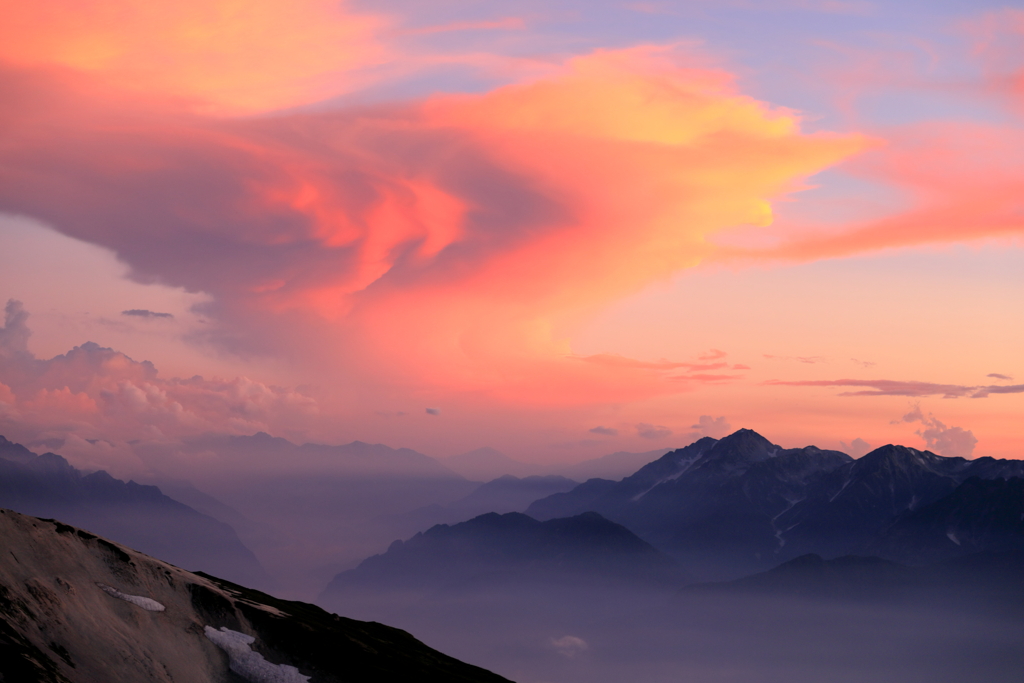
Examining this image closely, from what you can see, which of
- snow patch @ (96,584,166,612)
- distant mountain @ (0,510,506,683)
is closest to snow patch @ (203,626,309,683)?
distant mountain @ (0,510,506,683)

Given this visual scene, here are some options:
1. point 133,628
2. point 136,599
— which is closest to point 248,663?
point 133,628

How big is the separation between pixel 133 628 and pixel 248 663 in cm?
1841

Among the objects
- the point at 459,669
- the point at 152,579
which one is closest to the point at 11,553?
the point at 152,579

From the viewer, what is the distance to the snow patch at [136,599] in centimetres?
12162

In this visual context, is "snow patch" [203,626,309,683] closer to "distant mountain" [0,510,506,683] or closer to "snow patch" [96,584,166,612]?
"distant mountain" [0,510,506,683]

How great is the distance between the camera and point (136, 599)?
124 metres

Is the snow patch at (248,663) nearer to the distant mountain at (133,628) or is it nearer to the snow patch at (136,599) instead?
the distant mountain at (133,628)

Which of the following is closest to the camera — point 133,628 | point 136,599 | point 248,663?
point 133,628

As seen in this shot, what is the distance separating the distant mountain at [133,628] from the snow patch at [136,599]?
0.55 feet

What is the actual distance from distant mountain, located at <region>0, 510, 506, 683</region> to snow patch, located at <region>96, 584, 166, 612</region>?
17cm

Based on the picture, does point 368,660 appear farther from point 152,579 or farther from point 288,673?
point 152,579

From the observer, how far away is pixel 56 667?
95.6 meters

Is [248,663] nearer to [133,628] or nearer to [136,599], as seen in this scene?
[133,628]

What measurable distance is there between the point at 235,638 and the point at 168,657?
48.0 feet
